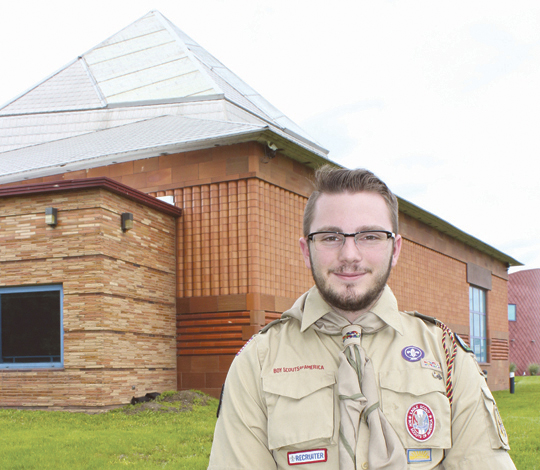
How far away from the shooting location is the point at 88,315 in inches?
470

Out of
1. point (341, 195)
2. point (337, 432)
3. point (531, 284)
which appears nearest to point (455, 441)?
point (337, 432)

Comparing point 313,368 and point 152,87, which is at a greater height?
point 152,87

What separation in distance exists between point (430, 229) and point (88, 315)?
15.8 m

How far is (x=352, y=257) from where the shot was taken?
2.28 meters

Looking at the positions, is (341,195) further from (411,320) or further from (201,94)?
(201,94)

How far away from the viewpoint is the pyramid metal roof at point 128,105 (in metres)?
16.1

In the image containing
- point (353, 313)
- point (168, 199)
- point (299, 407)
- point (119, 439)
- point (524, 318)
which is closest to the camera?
point (299, 407)

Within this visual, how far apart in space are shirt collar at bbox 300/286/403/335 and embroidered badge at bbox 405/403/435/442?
278 mm

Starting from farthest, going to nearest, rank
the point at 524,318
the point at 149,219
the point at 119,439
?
the point at 524,318, the point at 149,219, the point at 119,439

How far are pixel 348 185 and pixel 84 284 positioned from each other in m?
10.5

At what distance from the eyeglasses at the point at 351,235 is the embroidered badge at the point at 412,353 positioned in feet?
1.32

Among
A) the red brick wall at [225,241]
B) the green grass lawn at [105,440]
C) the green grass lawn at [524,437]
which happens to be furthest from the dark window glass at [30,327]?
the green grass lawn at [524,437]

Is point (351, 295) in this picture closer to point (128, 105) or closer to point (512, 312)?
point (128, 105)

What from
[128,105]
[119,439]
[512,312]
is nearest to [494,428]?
[119,439]
